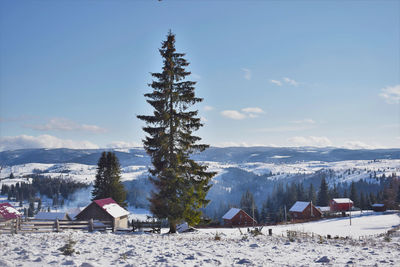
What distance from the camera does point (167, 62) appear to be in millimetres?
26844

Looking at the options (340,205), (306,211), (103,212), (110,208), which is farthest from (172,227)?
(340,205)

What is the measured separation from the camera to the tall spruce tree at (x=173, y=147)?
25781 mm

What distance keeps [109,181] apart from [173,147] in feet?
110

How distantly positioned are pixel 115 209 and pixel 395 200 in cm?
8244

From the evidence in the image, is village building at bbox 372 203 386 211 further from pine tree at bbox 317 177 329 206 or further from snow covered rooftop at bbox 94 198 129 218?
snow covered rooftop at bbox 94 198 129 218

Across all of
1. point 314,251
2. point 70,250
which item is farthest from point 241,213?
point 70,250

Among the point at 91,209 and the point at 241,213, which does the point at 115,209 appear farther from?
the point at 241,213

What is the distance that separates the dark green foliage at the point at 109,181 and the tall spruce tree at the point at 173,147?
102 ft

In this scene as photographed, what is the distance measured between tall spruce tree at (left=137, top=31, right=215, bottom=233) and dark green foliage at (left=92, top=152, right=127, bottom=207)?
31181 millimetres

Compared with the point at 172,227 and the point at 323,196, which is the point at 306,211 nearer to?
the point at 323,196

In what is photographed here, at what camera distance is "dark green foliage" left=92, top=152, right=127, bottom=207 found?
181 feet

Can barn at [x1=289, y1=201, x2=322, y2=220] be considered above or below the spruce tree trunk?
below

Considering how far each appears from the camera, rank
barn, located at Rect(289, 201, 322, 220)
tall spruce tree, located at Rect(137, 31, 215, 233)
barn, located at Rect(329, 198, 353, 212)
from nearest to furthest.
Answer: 1. tall spruce tree, located at Rect(137, 31, 215, 233)
2. barn, located at Rect(289, 201, 322, 220)
3. barn, located at Rect(329, 198, 353, 212)

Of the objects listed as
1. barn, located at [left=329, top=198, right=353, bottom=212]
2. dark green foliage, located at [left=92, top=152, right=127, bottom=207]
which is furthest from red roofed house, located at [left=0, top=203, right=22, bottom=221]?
barn, located at [left=329, top=198, right=353, bottom=212]
